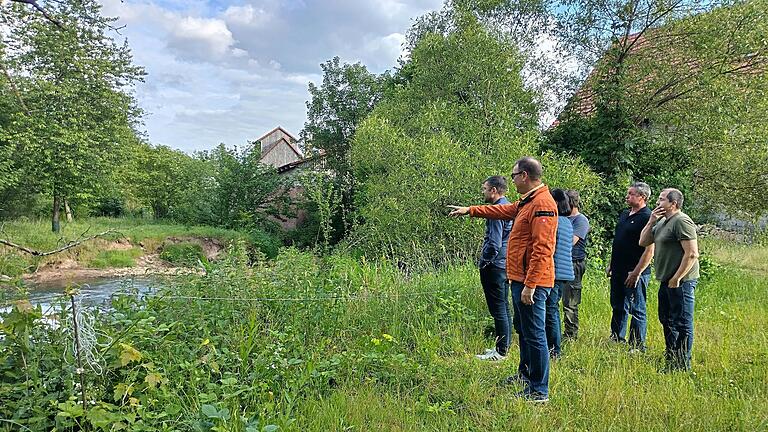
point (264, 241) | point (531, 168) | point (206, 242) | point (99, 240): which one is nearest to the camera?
point (531, 168)

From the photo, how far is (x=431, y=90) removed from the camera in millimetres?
13164

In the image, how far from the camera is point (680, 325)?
12.0ft

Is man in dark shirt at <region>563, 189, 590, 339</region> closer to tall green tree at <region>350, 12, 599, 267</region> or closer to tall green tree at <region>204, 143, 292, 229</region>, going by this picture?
tall green tree at <region>350, 12, 599, 267</region>

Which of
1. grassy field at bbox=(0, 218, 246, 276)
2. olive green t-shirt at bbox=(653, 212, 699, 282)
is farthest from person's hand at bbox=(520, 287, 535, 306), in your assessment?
grassy field at bbox=(0, 218, 246, 276)

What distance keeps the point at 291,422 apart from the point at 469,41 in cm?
1157

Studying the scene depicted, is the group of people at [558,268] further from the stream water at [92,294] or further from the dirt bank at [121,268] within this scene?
the dirt bank at [121,268]

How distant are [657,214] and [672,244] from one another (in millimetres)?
295

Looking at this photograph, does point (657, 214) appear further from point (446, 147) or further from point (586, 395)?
point (446, 147)

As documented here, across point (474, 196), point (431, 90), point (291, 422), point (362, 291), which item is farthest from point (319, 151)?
point (291, 422)

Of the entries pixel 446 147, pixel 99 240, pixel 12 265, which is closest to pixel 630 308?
pixel 446 147

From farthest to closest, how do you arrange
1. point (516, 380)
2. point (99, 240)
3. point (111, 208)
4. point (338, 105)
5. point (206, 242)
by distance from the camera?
1. point (111, 208)
2. point (338, 105)
3. point (206, 242)
4. point (99, 240)
5. point (516, 380)

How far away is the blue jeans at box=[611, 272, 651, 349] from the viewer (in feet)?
14.0

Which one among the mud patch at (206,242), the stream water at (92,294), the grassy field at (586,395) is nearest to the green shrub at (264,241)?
the mud patch at (206,242)

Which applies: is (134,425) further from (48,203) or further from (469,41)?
(48,203)
